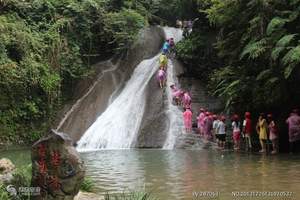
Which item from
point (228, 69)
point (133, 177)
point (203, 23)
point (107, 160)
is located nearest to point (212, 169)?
point (133, 177)

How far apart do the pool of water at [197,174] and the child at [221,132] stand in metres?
2.02

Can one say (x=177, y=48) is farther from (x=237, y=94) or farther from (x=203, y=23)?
(x=237, y=94)

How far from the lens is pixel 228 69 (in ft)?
69.7

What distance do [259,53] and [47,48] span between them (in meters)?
13.0

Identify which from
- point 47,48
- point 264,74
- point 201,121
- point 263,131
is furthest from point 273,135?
point 47,48

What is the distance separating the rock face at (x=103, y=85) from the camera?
1035 inches

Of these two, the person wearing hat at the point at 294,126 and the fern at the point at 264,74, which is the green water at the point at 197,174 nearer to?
the person wearing hat at the point at 294,126

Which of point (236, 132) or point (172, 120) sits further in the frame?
point (172, 120)

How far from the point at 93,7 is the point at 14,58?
22.8ft

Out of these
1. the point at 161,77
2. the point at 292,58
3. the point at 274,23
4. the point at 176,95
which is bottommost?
the point at 176,95

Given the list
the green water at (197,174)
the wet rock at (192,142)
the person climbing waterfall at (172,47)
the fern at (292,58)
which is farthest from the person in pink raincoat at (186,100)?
the fern at (292,58)

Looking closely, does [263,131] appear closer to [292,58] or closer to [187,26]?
[292,58]

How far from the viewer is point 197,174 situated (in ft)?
42.7

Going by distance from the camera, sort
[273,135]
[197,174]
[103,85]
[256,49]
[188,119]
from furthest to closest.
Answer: [103,85] < [188,119] < [273,135] < [256,49] < [197,174]
